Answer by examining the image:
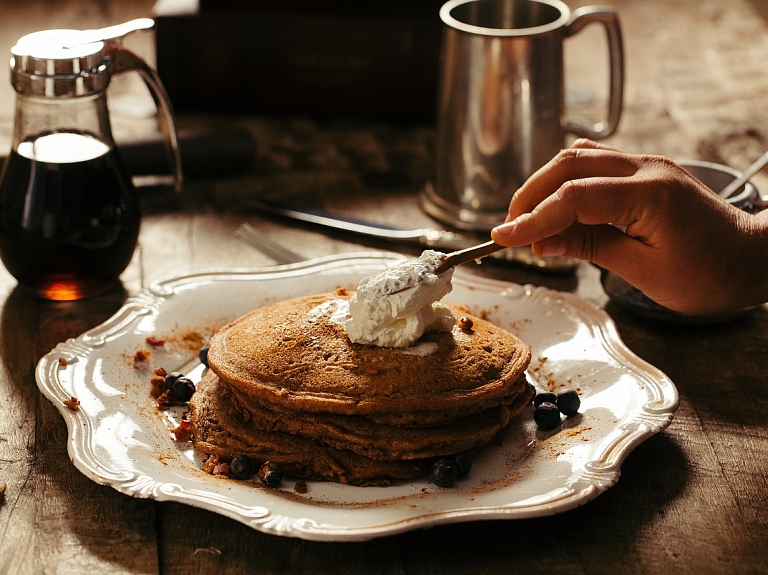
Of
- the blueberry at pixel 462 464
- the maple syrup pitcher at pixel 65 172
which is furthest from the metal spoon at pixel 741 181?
the maple syrup pitcher at pixel 65 172

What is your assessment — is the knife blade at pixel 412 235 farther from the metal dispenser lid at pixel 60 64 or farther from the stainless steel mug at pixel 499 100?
the metal dispenser lid at pixel 60 64

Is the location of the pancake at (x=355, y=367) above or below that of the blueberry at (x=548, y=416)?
above

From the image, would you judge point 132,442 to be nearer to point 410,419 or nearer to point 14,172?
point 410,419

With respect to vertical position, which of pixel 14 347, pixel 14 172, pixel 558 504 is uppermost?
pixel 14 172

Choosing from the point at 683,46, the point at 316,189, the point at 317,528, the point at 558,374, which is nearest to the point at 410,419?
the point at 317,528

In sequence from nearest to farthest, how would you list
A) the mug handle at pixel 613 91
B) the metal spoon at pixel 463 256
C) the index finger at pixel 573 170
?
1. the metal spoon at pixel 463 256
2. the index finger at pixel 573 170
3. the mug handle at pixel 613 91

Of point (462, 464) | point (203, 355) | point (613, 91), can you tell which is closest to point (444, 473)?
point (462, 464)
